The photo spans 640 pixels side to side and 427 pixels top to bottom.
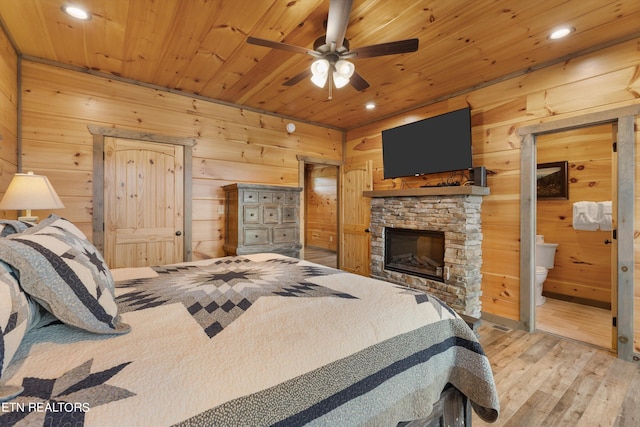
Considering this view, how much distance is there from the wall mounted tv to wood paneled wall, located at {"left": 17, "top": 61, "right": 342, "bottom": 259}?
1236 mm

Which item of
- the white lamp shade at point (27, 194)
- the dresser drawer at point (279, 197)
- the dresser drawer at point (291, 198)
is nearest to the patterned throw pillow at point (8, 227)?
the white lamp shade at point (27, 194)

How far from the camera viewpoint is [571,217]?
12.9ft

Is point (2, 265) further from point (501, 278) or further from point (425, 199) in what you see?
point (501, 278)

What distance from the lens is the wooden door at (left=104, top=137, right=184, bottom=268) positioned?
10.3 ft

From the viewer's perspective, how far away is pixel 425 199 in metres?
3.48

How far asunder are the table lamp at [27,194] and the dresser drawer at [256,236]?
1723 millimetres

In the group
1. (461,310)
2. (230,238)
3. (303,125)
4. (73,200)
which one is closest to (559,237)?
(461,310)

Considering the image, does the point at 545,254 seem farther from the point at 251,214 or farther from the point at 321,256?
the point at 321,256

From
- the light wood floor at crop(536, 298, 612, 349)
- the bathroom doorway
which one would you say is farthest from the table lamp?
the bathroom doorway

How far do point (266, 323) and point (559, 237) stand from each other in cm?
468

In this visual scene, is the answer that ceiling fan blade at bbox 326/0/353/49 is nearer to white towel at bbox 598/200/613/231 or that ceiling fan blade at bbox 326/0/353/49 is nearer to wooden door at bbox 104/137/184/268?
wooden door at bbox 104/137/184/268

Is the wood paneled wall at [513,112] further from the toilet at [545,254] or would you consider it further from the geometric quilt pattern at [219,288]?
the geometric quilt pattern at [219,288]

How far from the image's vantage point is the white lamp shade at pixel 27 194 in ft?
6.64

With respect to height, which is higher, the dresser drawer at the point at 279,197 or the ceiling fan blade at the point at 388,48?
the ceiling fan blade at the point at 388,48
